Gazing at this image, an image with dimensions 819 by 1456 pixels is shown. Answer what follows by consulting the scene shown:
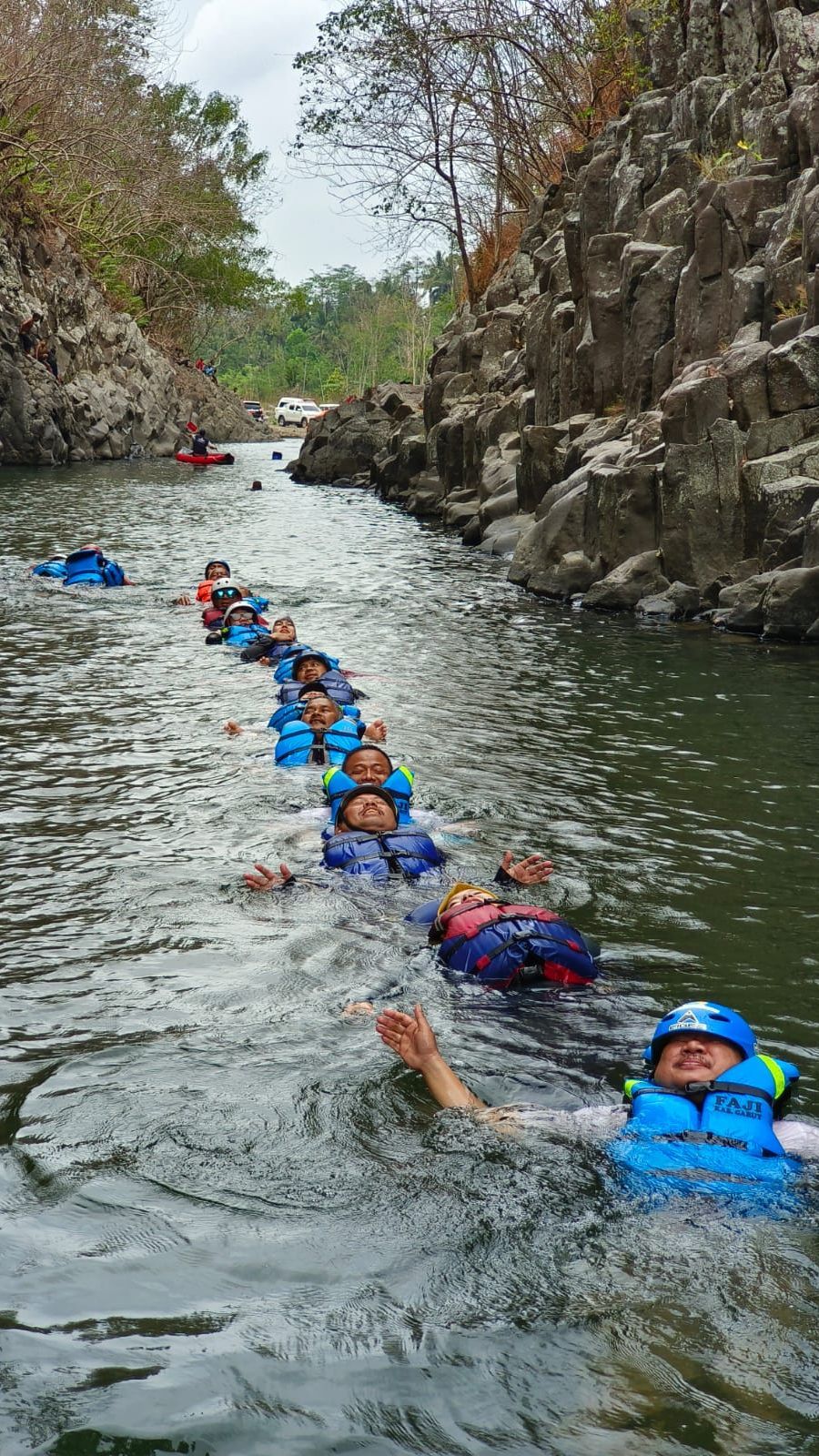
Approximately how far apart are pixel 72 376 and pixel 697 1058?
4860 centimetres

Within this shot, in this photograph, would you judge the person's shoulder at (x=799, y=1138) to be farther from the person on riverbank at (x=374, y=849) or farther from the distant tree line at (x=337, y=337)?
the distant tree line at (x=337, y=337)

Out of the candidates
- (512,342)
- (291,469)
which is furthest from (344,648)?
(291,469)

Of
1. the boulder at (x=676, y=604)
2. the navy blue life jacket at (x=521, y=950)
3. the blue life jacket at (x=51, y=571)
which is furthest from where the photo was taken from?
the blue life jacket at (x=51, y=571)

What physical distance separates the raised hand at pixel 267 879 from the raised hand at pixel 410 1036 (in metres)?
2.64

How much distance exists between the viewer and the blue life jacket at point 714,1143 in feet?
16.5

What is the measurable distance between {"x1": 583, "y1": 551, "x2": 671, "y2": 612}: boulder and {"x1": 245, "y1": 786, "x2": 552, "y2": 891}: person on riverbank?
1033cm

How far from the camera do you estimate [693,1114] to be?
5.23m

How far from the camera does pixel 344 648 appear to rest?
17.3 meters

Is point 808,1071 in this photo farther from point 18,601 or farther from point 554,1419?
point 18,601

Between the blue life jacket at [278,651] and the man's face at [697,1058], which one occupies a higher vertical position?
the blue life jacket at [278,651]

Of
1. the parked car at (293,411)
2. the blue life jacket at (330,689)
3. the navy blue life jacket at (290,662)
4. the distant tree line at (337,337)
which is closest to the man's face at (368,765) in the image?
the blue life jacket at (330,689)

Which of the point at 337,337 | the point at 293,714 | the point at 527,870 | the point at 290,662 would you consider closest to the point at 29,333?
the point at 290,662

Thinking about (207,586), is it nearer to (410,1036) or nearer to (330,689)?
(330,689)

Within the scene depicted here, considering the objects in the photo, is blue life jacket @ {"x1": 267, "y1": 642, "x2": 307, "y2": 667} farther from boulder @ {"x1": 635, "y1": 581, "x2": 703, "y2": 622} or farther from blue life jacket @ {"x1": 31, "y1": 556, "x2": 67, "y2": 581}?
blue life jacket @ {"x1": 31, "y1": 556, "x2": 67, "y2": 581}
